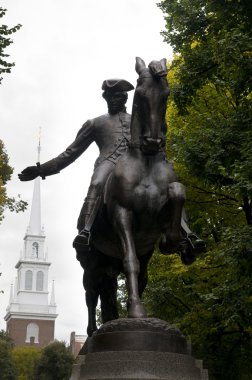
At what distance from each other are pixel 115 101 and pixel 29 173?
140cm

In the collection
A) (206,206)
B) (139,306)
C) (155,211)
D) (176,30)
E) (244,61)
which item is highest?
(176,30)

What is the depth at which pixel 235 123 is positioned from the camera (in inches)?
612

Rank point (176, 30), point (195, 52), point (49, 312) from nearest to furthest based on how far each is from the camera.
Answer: point (195, 52) → point (176, 30) → point (49, 312)

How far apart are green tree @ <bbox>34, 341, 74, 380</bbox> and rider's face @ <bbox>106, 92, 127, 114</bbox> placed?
175 ft

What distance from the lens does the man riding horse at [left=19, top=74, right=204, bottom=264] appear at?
7.37 meters

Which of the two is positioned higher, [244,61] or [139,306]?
[244,61]

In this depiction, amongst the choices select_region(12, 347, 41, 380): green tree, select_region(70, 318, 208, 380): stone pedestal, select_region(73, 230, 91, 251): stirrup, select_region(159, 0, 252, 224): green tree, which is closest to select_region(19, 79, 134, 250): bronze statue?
select_region(73, 230, 91, 251): stirrup

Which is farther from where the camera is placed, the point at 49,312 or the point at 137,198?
the point at 49,312

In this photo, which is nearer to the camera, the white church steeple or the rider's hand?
the rider's hand

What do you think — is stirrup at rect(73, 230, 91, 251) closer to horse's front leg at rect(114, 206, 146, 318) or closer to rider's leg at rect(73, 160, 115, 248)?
rider's leg at rect(73, 160, 115, 248)

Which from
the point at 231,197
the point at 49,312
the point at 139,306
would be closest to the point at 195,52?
the point at 231,197

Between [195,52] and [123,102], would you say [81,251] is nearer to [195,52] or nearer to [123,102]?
[123,102]

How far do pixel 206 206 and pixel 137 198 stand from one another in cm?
1303

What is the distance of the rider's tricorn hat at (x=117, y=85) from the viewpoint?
789 cm
